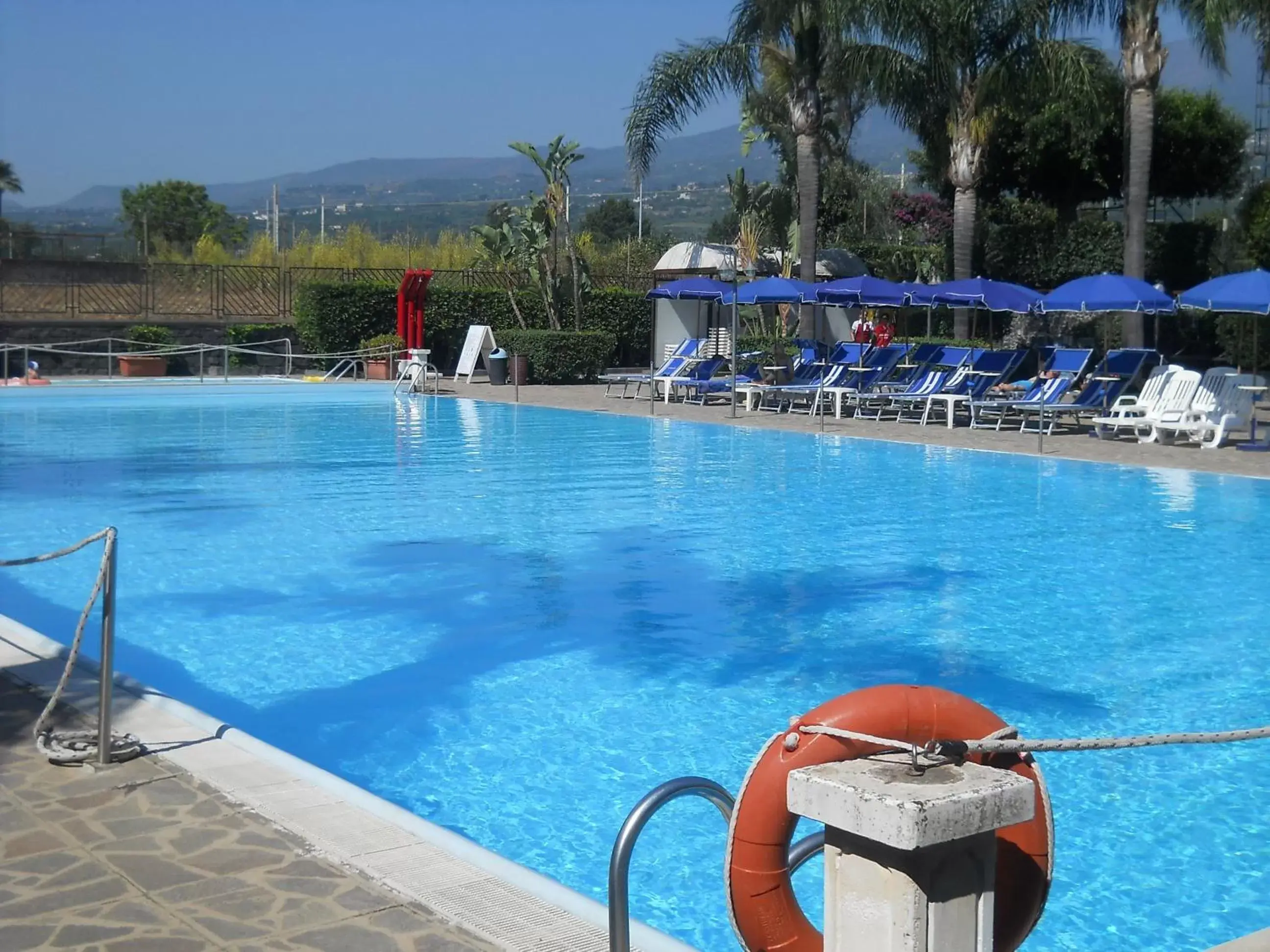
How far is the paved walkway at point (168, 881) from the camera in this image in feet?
11.7

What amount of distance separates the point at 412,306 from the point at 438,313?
1.28 meters

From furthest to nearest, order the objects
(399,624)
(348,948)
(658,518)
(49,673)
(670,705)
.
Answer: (658,518) < (399,624) < (670,705) < (49,673) < (348,948)

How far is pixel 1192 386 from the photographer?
56.6 feet

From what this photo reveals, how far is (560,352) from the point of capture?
27.5m

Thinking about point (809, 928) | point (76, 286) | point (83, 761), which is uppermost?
point (76, 286)

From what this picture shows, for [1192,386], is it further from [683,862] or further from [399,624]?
[683,862]

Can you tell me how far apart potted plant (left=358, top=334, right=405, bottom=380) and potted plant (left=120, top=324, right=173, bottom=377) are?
14.3ft

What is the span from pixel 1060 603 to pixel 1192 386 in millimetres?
9287

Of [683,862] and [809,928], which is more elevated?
[809,928]

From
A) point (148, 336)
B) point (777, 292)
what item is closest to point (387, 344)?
point (148, 336)

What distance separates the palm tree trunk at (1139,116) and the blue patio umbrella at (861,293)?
3.46 m

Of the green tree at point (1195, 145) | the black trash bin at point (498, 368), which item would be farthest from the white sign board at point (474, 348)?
the green tree at point (1195, 145)

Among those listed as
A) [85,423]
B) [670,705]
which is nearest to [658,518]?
[670,705]

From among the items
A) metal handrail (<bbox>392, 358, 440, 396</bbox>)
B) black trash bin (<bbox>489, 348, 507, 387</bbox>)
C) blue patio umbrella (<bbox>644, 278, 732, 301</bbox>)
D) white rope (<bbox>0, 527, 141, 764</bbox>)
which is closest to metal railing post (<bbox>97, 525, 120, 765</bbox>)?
white rope (<bbox>0, 527, 141, 764</bbox>)
